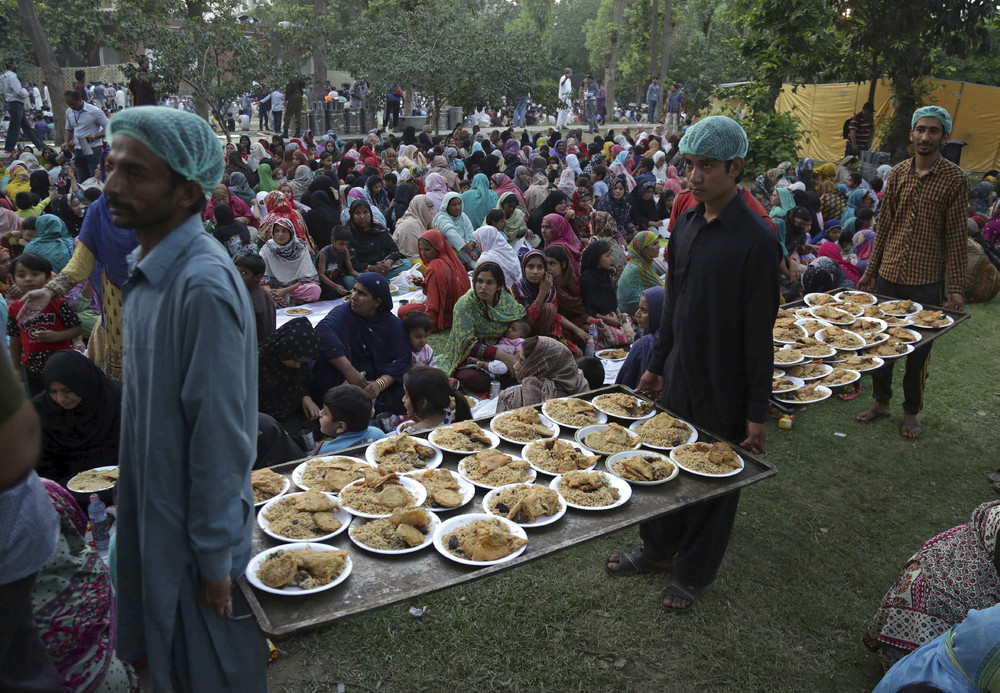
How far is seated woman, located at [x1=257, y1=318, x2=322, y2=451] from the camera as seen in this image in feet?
14.8

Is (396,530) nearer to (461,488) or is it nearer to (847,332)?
(461,488)

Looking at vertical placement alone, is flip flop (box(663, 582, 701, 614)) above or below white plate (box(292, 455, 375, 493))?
below

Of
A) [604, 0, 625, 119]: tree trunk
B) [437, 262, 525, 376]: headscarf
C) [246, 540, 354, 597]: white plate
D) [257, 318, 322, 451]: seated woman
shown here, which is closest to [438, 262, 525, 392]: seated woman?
[437, 262, 525, 376]: headscarf

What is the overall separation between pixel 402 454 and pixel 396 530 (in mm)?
552

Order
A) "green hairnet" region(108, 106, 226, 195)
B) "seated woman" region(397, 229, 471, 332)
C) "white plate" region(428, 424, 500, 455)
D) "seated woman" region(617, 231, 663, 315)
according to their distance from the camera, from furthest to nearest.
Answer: "seated woman" region(397, 229, 471, 332), "seated woman" region(617, 231, 663, 315), "white plate" region(428, 424, 500, 455), "green hairnet" region(108, 106, 226, 195)

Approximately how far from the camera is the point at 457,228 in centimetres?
887

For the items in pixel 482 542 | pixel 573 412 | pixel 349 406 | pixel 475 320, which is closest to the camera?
pixel 482 542

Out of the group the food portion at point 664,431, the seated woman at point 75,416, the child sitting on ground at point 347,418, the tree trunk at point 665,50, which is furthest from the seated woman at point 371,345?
the tree trunk at point 665,50

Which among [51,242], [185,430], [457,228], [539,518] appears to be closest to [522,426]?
[539,518]

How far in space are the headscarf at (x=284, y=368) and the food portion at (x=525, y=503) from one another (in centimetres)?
230

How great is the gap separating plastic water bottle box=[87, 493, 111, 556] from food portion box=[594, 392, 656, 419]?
7.55 ft

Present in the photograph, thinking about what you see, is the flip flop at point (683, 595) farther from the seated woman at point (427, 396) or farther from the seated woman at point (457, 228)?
the seated woman at point (457, 228)

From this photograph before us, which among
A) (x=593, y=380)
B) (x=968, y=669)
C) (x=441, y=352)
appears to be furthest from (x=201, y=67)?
(x=968, y=669)

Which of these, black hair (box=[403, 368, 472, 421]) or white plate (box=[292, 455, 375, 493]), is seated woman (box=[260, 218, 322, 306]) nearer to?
black hair (box=[403, 368, 472, 421])
